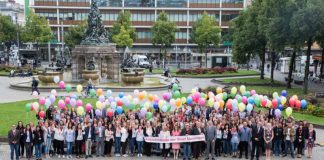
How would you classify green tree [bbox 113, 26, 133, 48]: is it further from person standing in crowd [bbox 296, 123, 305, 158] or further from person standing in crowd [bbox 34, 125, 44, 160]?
person standing in crowd [bbox 296, 123, 305, 158]

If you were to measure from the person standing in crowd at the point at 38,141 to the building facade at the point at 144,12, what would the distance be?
245ft

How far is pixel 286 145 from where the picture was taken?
18.9 m

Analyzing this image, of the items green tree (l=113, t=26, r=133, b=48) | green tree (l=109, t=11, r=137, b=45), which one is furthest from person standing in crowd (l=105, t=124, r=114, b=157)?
green tree (l=109, t=11, r=137, b=45)

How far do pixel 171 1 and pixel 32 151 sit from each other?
78065 mm

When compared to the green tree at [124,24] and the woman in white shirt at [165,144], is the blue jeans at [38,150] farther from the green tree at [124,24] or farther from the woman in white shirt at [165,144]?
the green tree at [124,24]

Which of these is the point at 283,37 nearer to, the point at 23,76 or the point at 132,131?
the point at 132,131

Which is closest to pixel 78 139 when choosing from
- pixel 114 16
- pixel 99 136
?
pixel 99 136

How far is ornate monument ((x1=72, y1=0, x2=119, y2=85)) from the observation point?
42.9 meters

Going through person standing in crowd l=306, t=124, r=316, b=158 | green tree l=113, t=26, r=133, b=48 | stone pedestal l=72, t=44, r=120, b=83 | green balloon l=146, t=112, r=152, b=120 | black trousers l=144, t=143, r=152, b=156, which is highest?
green tree l=113, t=26, r=133, b=48

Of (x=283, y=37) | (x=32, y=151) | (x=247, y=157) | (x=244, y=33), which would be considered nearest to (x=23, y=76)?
(x=244, y=33)

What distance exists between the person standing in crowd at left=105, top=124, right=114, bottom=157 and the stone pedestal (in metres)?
24.3

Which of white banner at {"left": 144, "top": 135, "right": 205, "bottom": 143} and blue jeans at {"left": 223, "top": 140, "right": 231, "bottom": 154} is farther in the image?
blue jeans at {"left": 223, "top": 140, "right": 231, "bottom": 154}

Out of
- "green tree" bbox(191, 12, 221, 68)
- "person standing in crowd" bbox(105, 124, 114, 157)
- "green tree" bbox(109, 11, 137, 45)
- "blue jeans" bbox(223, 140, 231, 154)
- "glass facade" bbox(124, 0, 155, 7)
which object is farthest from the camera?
"glass facade" bbox(124, 0, 155, 7)

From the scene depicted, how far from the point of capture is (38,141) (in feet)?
58.4
